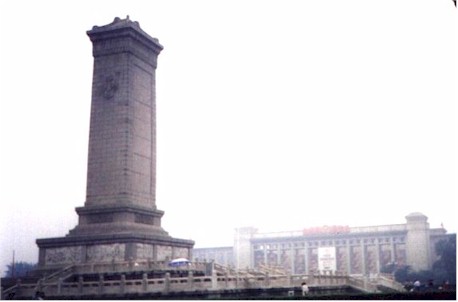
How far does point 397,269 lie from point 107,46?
135 ft

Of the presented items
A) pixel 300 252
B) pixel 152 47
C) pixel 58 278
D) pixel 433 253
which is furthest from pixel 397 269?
pixel 58 278

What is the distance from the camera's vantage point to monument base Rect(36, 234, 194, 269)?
99.9 ft

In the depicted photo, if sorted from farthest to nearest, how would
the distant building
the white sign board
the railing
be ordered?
the white sign board < the distant building < the railing

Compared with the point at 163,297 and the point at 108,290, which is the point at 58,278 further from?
the point at 163,297

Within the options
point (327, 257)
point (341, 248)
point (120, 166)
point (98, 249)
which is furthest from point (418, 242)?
point (98, 249)

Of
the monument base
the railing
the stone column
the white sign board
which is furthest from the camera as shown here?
the white sign board

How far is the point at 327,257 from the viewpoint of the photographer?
7419 centimetres

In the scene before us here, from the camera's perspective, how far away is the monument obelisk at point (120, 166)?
31.2 m

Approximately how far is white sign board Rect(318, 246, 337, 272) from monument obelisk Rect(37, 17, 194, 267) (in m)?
41.8

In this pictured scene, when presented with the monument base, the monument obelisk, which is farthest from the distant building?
the monument base

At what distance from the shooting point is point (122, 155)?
3341cm

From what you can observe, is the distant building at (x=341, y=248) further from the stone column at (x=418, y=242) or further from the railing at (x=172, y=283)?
the railing at (x=172, y=283)

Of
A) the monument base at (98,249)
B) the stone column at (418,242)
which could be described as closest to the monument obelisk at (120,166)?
the monument base at (98,249)

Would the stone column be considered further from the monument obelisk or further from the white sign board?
the monument obelisk
